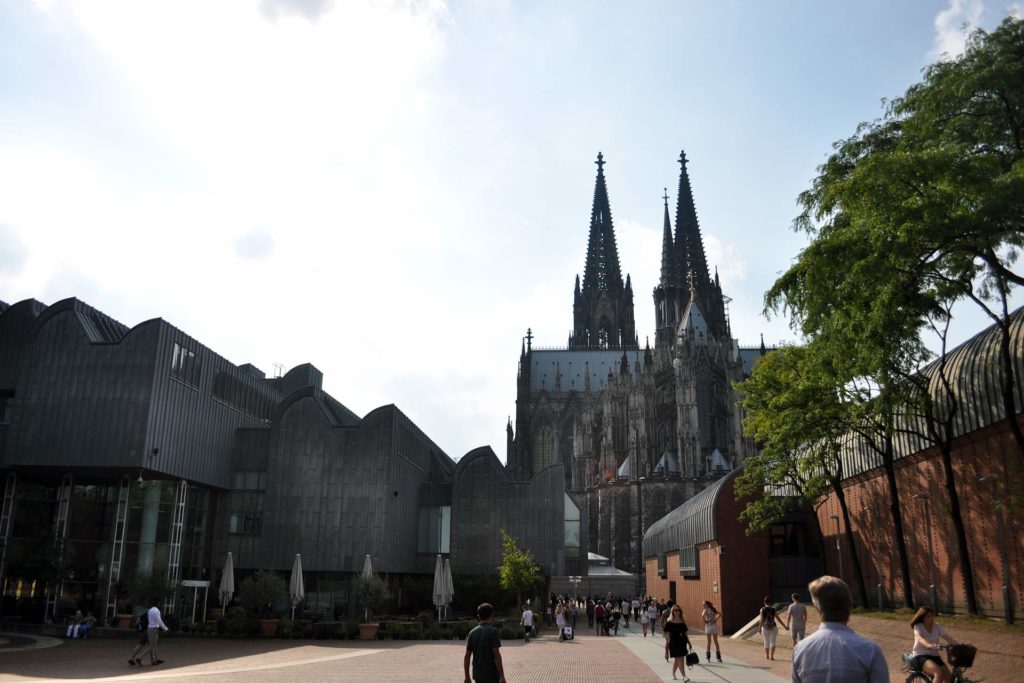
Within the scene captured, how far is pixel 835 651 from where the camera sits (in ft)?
15.4

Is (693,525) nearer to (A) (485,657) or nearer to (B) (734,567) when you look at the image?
(B) (734,567)

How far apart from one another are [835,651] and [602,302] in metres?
120

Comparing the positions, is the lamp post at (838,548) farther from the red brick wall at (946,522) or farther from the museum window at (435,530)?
the museum window at (435,530)

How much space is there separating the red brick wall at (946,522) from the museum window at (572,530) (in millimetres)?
17973

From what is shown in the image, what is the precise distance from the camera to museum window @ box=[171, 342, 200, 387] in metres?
35.9

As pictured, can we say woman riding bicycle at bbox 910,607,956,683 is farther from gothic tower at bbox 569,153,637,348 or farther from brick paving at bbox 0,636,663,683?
gothic tower at bbox 569,153,637,348

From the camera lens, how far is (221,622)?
97.7ft

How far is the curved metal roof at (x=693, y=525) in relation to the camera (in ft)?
119

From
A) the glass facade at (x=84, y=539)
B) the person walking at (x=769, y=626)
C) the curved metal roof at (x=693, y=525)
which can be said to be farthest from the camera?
the curved metal roof at (x=693, y=525)

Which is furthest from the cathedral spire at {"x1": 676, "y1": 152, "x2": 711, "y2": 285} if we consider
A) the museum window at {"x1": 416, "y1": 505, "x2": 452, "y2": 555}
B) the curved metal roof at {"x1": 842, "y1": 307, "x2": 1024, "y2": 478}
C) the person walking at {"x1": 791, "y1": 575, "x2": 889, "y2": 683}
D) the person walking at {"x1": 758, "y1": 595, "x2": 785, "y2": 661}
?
the person walking at {"x1": 791, "y1": 575, "x2": 889, "y2": 683}

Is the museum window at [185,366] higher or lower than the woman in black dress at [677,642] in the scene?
higher

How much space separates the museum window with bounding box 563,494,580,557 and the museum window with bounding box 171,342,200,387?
2259cm

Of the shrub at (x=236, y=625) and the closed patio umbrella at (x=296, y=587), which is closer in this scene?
the shrub at (x=236, y=625)

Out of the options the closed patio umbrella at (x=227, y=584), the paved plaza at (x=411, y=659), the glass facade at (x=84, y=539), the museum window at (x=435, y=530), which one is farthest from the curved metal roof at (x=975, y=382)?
the glass facade at (x=84, y=539)
